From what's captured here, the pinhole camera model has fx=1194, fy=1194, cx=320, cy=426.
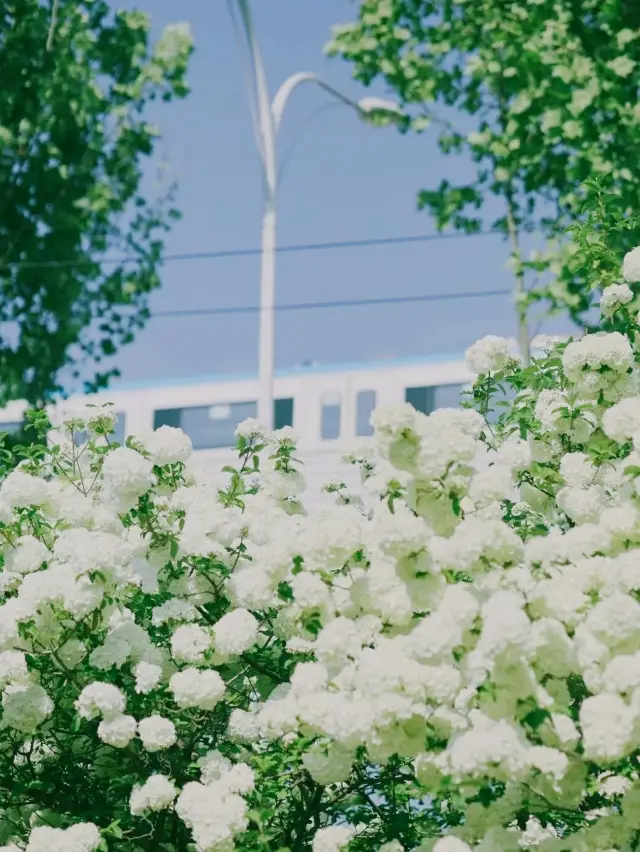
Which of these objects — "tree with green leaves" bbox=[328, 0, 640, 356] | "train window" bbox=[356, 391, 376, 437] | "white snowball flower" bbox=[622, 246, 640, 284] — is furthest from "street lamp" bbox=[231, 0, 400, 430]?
"white snowball flower" bbox=[622, 246, 640, 284]

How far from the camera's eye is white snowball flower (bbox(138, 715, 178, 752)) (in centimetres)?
380

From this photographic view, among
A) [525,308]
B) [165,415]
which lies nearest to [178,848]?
[525,308]

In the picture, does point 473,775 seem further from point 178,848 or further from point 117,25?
point 117,25

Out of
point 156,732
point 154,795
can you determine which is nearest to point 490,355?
point 156,732

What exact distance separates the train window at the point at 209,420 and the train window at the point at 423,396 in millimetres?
2458

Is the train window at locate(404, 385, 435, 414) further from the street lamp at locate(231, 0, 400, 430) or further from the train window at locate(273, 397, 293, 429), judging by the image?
the street lamp at locate(231, 0, 400, 430)

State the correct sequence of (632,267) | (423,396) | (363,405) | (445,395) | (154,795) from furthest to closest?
(363,405), (423,396), (445,395), (632,267), (154,795)

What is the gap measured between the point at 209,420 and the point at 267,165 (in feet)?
23.2

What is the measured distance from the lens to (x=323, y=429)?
1811 centimetres

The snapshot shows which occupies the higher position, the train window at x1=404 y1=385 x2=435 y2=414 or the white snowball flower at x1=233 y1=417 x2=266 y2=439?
the train window at x1=404 y1=385 x2=435 y2=414

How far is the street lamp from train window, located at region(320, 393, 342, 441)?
5.31 metres

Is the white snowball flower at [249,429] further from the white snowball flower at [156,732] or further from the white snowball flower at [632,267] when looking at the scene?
the white snowball flower at [632,267]

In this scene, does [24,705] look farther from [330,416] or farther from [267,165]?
[330,416]

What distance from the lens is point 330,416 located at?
1800 cm
